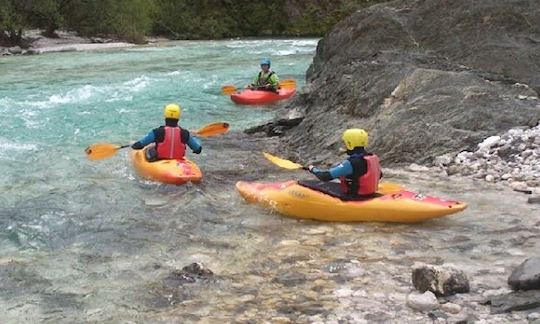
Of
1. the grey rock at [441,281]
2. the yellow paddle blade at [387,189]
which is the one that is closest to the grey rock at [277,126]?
the yellow paddle blade at [387,189]

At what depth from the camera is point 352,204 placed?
5.70 m

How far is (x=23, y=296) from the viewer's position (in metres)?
4.34

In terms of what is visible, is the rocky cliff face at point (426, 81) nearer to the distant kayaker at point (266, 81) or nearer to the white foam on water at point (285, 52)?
the distant kayaker at point (266, 81)

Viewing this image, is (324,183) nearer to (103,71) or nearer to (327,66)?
(327,66)

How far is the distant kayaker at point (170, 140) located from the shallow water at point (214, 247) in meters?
0.43

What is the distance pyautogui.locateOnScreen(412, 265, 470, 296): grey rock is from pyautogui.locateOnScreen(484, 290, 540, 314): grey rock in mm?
198

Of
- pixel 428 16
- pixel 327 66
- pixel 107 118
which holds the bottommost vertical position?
pixel 107 118

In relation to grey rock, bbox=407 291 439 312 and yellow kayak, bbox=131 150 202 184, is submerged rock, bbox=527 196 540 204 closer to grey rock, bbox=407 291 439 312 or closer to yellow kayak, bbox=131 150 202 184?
grey rock, bbox=407 291 439 312

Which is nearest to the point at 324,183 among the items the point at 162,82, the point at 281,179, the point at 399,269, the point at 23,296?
the point at 281,179

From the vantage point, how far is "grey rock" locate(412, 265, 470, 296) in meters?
3.92

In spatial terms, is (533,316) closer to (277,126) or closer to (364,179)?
(364,179)

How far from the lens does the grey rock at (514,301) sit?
11.8ft

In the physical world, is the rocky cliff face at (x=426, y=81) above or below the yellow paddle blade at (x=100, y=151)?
above

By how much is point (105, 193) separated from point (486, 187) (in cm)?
407
